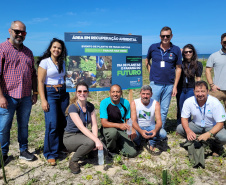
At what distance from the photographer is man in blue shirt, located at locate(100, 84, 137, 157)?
397cm

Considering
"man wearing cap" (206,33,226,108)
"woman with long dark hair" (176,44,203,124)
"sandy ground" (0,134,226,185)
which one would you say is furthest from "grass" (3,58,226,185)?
"man wearing cap" (206,33,226,108)

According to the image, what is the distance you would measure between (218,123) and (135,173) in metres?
1.84

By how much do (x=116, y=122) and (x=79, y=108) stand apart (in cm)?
89

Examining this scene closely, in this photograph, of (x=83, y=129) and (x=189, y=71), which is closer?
(x=83, y=129)

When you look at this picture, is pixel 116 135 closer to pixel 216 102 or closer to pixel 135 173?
pixel 135 173

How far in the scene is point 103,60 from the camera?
4926 mm

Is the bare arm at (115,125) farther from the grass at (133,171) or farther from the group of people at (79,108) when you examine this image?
the grass at (133,171)

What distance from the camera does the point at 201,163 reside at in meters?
3.61

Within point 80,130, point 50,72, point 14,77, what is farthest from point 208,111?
point 14,77

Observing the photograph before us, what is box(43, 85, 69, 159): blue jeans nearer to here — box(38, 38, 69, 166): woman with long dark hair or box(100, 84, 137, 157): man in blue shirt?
box(38, 38, 69, 166): woman with long dark hair

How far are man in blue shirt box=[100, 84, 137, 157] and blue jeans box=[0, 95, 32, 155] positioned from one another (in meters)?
1.43

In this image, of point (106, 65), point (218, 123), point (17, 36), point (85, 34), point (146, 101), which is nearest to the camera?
point (17, 36)

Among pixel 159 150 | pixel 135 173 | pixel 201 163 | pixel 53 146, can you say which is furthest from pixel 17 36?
pixel 201 163

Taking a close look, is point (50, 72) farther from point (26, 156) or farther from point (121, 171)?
point (121, 171)
